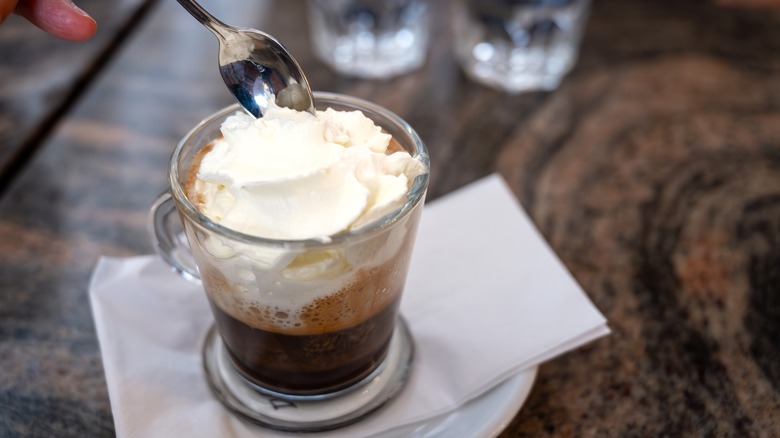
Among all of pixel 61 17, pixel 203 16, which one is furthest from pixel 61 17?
pixel 203 16

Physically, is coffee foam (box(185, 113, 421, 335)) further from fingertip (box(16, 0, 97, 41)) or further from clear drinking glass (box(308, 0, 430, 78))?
clear drinking glass (box(308, 0, 430, 78))

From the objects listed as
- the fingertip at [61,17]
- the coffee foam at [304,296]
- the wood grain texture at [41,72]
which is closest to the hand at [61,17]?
the fingertip at [61,17]

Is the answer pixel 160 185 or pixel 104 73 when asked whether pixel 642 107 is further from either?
pixel 104 73

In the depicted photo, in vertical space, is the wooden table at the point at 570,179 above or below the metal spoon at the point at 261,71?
below

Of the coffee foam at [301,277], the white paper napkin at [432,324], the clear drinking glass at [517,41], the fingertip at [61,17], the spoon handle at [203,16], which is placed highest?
the fingertip at [61,17]

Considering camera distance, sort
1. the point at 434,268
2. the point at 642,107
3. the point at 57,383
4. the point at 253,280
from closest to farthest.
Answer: the point at 253,280, the point at 57,383, the point at 434,268, the point at 642,107

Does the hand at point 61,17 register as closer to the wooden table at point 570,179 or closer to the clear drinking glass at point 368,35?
the wooden table at point 570,179

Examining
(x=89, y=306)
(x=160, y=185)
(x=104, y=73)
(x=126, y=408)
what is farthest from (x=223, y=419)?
(x=104, y=73)

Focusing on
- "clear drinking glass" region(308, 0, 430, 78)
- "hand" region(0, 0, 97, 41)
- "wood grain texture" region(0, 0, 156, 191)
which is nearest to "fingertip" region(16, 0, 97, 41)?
"hand" region(0, 0, 97, 41)

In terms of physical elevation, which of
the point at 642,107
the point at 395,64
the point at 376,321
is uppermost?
the point at 376,321
